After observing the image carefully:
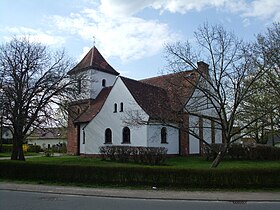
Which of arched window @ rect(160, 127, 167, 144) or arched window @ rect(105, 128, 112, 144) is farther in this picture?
arched window @ rect(105, 128, 112, 144)

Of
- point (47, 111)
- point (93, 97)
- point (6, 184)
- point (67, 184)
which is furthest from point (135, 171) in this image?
point (93, 97)

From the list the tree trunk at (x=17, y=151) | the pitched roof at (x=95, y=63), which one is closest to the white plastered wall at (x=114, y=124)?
the pitched roof at (x=95, y=63)

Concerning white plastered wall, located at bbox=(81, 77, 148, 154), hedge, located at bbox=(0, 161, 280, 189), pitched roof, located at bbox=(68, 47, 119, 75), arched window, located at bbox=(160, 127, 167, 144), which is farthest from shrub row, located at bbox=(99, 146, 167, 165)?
pitched roof, located at bbox=(68, 47, 119, 75)

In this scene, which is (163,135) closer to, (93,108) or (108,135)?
(108,135)

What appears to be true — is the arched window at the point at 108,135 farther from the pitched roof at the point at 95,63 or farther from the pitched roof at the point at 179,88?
the pitched roof at the point at 179,88

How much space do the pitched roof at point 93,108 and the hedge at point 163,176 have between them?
21.6m

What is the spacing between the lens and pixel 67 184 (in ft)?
53.8

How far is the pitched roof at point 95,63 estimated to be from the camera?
4347 cm

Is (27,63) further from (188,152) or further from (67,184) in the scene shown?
(188,152)

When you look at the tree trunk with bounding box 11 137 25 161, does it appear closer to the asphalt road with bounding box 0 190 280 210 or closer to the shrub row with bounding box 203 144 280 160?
the asphalt road with bounding box 0 190 280 210

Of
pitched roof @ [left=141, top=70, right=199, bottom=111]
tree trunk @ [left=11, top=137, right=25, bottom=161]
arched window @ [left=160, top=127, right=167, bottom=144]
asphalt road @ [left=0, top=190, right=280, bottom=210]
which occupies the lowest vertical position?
asphalt road @ [left=0, top=190, right=280, bottom=210]

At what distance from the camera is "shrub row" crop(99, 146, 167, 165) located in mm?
27422

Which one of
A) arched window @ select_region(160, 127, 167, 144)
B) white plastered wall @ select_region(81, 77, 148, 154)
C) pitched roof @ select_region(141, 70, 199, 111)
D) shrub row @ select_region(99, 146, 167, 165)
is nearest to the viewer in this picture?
pitched roof @ select_region(141, 70, 199, 111)

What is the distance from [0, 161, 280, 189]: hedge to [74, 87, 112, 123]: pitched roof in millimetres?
21626
